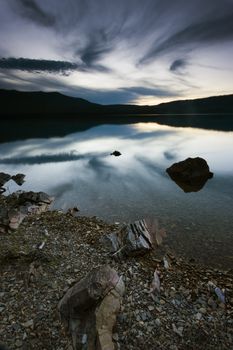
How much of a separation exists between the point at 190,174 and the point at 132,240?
16.7 metres

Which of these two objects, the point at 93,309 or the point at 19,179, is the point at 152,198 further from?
the point at 19,179

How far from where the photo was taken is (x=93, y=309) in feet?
19.9

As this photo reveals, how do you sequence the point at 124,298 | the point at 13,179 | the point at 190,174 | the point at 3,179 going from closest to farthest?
the point at 124,298, the point at 3,179, the point at 13,179, the point at 190,174

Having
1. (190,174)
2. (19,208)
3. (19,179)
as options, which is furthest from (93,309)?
(190,174)

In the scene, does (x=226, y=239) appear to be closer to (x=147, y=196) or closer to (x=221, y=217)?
(x=221, y=217)

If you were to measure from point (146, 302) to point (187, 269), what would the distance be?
2.58 metres

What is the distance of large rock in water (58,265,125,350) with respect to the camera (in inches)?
223

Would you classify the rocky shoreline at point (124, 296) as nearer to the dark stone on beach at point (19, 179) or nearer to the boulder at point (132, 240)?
the boulder at point (132, 240)

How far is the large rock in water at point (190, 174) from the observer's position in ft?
74.4

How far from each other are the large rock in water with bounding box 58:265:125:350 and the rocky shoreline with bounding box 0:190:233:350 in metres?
0.26

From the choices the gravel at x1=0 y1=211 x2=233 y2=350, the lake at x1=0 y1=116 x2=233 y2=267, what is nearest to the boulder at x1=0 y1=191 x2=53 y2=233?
the gravel at x1=0 y1=211 x2=233 y2=350

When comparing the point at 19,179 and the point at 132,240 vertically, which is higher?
the point at 132,240

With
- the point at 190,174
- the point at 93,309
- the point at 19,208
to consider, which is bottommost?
the point at 190,174

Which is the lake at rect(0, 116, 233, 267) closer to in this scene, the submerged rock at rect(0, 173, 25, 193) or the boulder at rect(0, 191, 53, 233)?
the submerged rock at rect(0, 173, 25, 193)
